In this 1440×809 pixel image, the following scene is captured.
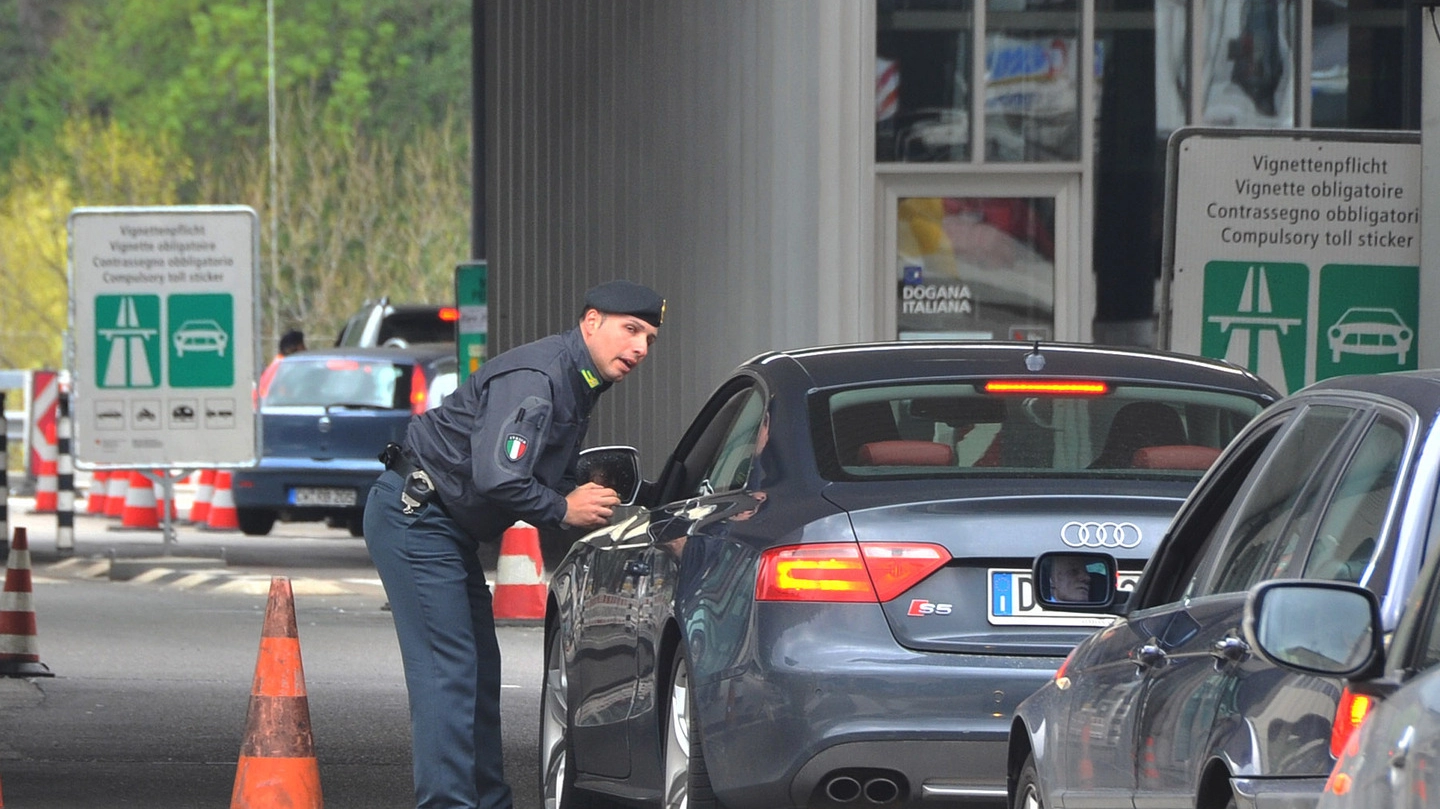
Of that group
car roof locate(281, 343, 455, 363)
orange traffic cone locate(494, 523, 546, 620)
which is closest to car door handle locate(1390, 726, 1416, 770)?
orange traffic cone locate(494, 523, 546, 620)

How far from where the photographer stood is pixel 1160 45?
17203 mm

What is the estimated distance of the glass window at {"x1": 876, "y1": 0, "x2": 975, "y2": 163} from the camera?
16.9 meters

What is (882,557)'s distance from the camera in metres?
6.45

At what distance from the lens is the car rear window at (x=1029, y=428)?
6.97 m

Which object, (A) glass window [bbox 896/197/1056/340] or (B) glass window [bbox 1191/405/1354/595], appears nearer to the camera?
(B) glass window [bbox 1191/405/1354/595]

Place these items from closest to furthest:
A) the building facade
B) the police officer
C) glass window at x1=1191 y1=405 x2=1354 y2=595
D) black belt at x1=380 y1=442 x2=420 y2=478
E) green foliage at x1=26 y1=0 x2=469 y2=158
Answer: glass window at x1=1191 y1=405 x2=1354 y2=595
the police officer
black belt at x1=380 y1=442 x2=420 y2=478
the building facade
green foliage at x1=26 y1=0 x2=469 y2=158

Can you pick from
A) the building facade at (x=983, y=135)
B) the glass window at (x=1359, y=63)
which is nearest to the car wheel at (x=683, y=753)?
the building facade at (x=983, y=135)

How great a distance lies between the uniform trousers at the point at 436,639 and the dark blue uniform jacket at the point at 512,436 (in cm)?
11

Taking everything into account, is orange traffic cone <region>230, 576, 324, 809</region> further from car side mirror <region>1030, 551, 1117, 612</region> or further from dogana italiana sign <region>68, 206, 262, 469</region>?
dogana italiana sign <region>68, 206, 262, 469</region>

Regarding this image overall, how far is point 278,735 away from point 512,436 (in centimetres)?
102

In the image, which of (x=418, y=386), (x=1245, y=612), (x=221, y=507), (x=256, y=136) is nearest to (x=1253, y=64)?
(x=418, y=386)

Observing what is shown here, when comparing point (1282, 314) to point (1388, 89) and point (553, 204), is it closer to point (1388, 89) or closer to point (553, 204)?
point (1388, 89)

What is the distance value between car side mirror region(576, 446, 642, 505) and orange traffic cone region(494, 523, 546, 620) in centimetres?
736

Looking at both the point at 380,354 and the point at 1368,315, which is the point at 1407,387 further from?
the point at 380,354
